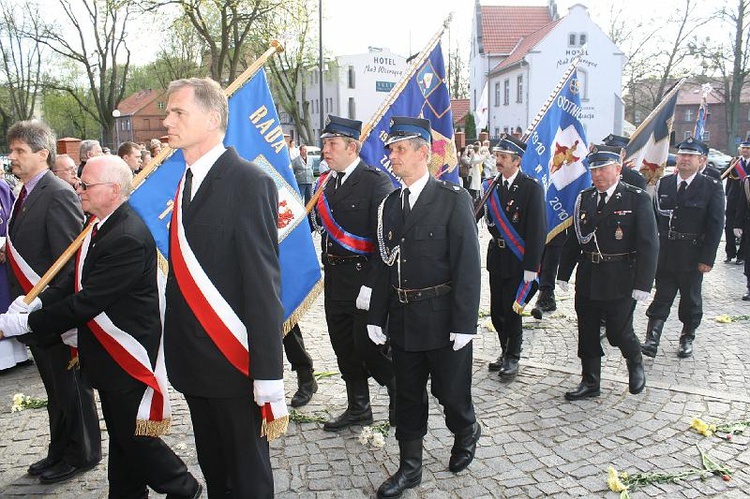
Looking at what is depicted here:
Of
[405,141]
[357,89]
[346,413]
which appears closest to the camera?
[405,141]

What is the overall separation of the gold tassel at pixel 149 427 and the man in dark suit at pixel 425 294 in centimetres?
134

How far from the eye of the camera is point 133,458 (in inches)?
135

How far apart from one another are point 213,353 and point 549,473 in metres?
2.48

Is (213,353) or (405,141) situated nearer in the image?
(213,353)

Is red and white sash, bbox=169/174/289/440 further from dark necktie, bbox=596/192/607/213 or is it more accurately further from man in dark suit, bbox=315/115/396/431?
dark necktie, bbox=596/192/607/213

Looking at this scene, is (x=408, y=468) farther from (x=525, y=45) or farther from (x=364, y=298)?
(x=525, y=45)

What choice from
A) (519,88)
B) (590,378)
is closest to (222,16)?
(590,378)

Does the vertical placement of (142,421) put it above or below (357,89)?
below

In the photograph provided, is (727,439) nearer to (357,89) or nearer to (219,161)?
(219,161)

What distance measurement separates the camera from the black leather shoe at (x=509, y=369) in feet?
18.9

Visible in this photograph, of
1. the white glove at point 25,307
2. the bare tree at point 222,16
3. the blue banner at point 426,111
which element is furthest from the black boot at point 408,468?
the bare tree at point 222,16

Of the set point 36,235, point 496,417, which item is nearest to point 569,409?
point 496,417

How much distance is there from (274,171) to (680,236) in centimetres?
449

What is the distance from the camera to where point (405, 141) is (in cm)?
394
